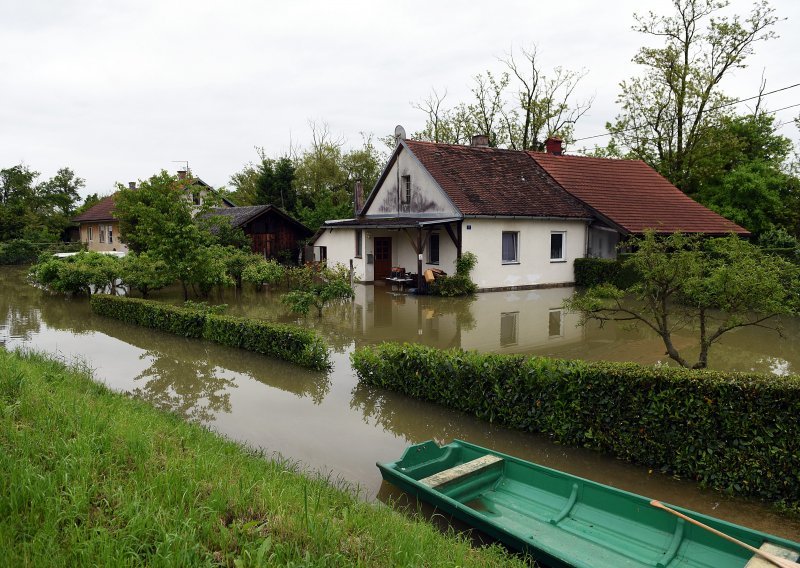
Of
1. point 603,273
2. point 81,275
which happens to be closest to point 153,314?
point 81,275

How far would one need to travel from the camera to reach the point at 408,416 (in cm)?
885

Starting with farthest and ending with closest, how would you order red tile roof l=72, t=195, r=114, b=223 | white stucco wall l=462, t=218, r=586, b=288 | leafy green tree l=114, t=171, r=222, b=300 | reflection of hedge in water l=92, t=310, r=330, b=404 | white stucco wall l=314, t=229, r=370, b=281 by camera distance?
red tile roof l=72, t=195, r=114, b=223 < white stucco wall l=314, t=229, r=370, b=281 < white stucco wall l=462, t=218, r=586, b=288 < leafy green tree l=114, t=171, r=222, b=300 < reflection of hedge in water l=92, t=310, r=330, b=404

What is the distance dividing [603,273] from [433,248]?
23.2 ft

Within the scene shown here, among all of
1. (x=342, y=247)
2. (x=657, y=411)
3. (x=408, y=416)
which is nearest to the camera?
(x=657, y=411)

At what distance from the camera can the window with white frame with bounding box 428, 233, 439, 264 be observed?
23.8 meters

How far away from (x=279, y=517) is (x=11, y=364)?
606 centimetres

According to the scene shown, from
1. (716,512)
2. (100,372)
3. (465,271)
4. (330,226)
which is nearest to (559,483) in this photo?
(716,512)

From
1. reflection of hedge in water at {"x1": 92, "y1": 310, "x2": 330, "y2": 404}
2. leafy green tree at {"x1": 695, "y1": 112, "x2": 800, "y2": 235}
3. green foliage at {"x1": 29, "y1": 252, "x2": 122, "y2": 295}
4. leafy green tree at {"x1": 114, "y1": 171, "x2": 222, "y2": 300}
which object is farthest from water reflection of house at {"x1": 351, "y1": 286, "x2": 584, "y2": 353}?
leafy green tree at {"x1": 695, "y1": 112, "x2": 800, "y2": 235}

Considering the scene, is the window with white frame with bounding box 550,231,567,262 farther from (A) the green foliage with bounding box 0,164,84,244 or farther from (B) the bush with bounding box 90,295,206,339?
(A) the green foliage with bounding box 0,164,84,244

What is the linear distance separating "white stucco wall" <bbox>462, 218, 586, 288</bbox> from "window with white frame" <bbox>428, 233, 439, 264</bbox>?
73.5 inches

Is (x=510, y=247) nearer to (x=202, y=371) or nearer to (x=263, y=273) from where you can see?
(x=263, y=273)

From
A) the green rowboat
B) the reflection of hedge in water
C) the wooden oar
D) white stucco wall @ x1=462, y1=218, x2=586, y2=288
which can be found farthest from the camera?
white stucco wall @ x1=462, y1=218, x2=586, y2=288

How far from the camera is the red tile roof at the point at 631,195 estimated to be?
24812mm

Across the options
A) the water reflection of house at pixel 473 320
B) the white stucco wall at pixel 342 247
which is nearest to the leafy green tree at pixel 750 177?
the water reflection of house at pixel 473 320
